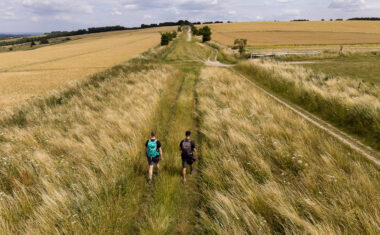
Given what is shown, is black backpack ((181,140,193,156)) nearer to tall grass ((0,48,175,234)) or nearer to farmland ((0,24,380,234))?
farmland ((0,24,380,234))

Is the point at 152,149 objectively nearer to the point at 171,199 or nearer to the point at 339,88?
the point at 171,199

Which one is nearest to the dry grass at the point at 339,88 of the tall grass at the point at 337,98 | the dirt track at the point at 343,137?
the tall grass at the point at 337,98

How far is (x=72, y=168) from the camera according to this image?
19.4 feet

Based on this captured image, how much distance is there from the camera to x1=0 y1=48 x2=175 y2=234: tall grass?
4184 mm

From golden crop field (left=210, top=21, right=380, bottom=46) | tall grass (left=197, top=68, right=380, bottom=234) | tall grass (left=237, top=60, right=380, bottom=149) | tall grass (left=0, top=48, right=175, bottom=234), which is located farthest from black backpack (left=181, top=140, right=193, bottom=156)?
golden crop field (left=210, top=21, right=380, bottom=46)

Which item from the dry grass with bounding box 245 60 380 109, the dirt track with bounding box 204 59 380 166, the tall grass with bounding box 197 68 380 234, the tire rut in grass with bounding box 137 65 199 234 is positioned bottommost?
the dirt track with bounding box 204 59 380 166

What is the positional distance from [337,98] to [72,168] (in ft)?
42.4

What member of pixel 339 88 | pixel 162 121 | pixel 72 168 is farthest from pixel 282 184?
pixel 339 88

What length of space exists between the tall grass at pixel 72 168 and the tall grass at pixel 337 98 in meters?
9.02

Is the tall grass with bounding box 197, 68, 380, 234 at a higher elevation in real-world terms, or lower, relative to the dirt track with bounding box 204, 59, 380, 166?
higher

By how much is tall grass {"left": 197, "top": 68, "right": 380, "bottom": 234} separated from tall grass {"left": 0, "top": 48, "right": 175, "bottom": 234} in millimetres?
2298

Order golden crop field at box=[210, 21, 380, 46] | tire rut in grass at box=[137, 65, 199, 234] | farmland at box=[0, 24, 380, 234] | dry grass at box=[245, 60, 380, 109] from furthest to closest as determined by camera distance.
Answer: golden crop field at box=[210, 21, 380, 46]
dry grass at box=[245, 60, 380, 109]
tire rut in grass at box=[137, 65, 199, 234]
farmland at box=[0, 24, 380, 234]

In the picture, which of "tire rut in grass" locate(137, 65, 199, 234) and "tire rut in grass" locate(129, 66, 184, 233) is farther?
"tire rut in grass" locate(129, 66, 184, 233)

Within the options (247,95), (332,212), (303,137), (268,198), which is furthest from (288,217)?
(247,95)
